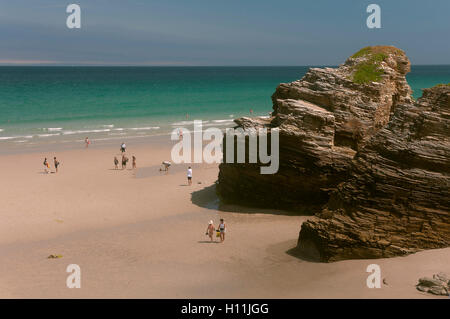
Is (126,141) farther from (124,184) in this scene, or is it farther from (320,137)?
(320,137)

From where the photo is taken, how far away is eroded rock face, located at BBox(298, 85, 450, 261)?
15.5m

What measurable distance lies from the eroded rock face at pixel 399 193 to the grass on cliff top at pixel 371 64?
22.8ft

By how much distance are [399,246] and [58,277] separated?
12.9m

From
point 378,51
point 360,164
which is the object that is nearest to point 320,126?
point 360,164

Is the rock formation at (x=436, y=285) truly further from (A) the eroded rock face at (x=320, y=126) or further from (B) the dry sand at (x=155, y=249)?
(A) the eroded rock face at (x=320, y=126)

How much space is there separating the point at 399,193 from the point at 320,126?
693 cm

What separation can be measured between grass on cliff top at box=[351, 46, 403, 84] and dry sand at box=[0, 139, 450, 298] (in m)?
8.44

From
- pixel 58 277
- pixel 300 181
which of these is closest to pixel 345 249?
pixel 300 181

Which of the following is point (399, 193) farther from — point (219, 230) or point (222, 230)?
point (219, 230)

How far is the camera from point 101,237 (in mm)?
21266

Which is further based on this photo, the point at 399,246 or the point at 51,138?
the point at 51,138

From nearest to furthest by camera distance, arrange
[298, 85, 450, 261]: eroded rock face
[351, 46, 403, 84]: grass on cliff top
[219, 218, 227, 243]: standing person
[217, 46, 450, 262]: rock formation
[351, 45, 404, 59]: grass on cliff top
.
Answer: [298, 85, 450, 261]: eroded rock face → [217, 46, 450, 262]: rock formation → [219, 218, 227, 243]: standing person → [351, 46, 403, 84]: grass on cliff top → [351, 45, 404, 59]: grass on cliff top

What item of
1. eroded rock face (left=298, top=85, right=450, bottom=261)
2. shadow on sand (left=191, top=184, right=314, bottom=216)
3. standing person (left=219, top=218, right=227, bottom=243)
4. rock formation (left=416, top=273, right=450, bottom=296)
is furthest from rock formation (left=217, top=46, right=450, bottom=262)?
standing person (left=219, top=218, right=227, bottom=243)

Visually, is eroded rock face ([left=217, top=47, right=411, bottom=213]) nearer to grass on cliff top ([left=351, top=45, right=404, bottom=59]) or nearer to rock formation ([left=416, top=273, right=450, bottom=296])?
grass on cliff top ([left=351, top=45, right=404, bottom=59])
